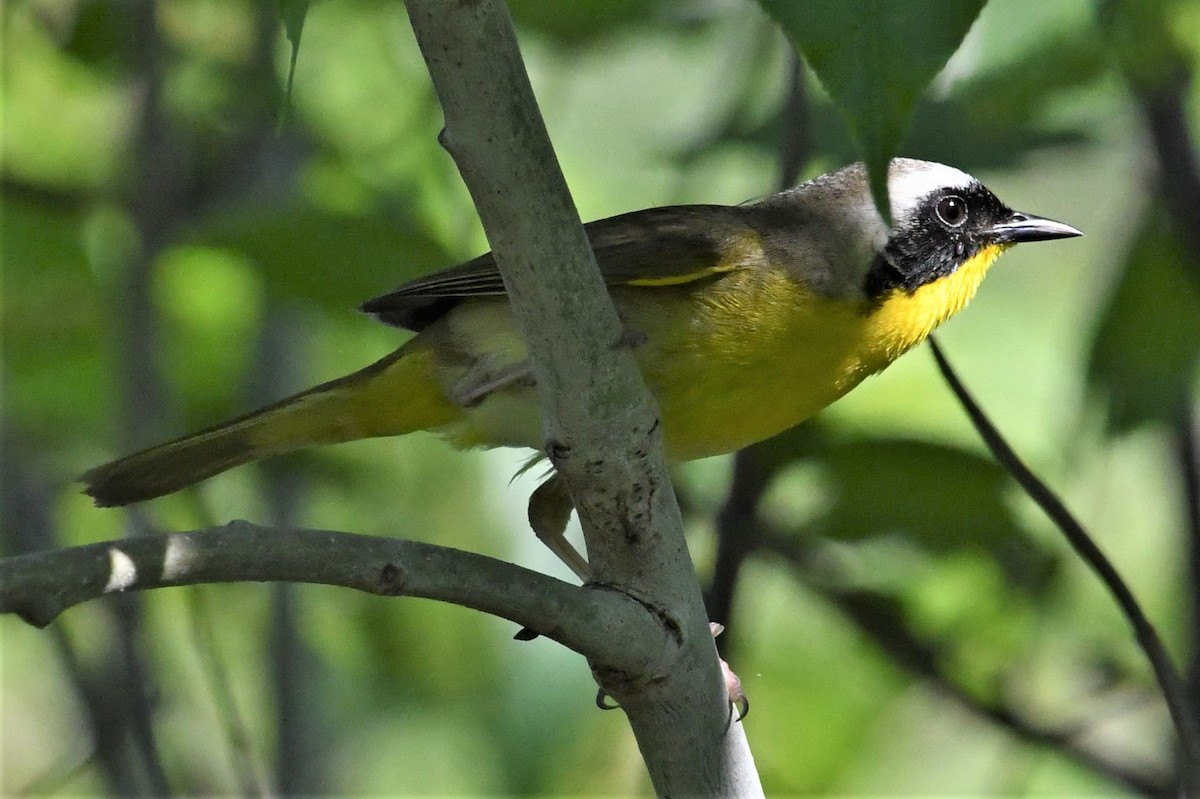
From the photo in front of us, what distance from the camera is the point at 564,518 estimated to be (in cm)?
320

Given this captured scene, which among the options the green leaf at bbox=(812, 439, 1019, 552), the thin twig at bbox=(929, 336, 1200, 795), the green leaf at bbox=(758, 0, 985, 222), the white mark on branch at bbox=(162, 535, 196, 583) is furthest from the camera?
the green leaf at bbox=(812, 439, 1019, 552)

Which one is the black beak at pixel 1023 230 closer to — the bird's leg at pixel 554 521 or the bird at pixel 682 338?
the bird at pixel 682 338

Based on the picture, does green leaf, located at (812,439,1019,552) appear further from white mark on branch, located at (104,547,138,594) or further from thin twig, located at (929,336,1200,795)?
white mark on branch, located at (104,547,138,594)

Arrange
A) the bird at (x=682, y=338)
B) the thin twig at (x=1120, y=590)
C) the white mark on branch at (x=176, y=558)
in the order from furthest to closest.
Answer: the bird at (x=682, y=338)
the thin twig at (x=1120, y=590)
the white mark on branch at (x=176, y=558)

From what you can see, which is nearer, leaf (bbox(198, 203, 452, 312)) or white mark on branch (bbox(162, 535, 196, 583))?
white mark on branch (bbox(162, 535, 196, 583))

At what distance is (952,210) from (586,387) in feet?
6.10

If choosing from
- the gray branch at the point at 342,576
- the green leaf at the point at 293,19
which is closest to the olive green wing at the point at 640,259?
the gray branch at the point at 342,576

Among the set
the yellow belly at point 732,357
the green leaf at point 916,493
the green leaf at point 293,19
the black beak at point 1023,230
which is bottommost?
the green leaf at point 916,493

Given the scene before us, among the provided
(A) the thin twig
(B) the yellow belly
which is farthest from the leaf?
(A) the thin twig

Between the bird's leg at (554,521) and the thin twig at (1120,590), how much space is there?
3.23ft

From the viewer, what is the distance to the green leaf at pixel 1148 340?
2738 millimetres

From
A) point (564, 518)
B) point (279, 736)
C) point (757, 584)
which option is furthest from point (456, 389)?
point (757, 584)

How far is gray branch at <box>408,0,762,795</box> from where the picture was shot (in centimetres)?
158

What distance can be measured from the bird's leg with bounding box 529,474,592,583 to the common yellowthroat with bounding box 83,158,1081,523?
0.12 meters
